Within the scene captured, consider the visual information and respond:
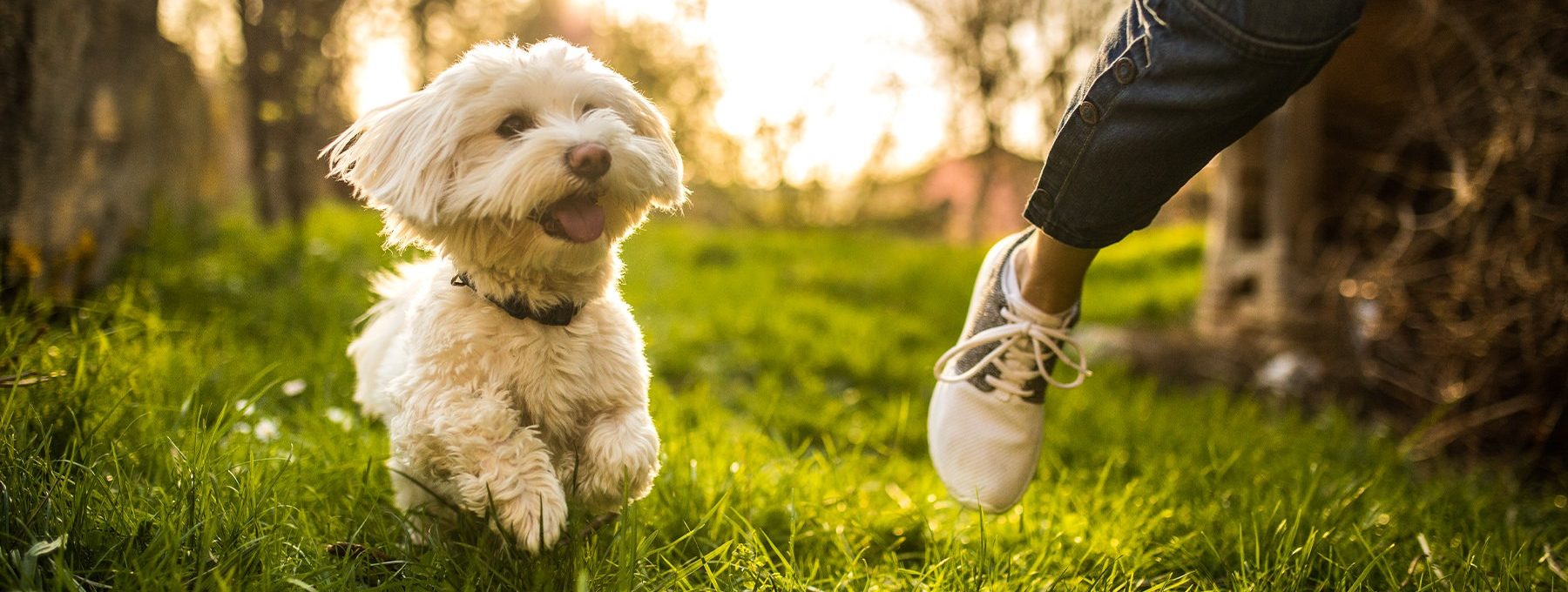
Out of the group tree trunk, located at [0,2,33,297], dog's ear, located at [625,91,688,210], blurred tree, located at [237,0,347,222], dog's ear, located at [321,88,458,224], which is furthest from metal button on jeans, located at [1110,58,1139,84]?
blurred tree, located at [237,0,347,222]

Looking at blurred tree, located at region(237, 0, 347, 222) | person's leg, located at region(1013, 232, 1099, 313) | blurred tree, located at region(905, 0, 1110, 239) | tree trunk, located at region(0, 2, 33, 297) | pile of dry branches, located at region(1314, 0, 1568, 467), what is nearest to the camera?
person's leg, located at region(1013, 232, 1099, 313)

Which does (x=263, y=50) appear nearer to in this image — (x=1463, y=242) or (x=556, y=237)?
(x=556, y=237)

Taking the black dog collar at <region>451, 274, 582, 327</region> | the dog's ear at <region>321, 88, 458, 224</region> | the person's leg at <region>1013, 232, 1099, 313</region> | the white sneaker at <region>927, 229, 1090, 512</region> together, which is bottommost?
the white sneaker at <region>927, 229, 1090, 512</region>

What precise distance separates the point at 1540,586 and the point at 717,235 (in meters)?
6.64

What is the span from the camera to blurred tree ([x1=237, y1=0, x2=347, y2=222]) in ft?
16.5

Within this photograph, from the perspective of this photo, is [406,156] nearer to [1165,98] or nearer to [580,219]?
[580,219]

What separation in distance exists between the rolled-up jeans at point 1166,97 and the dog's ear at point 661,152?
2.55 feet

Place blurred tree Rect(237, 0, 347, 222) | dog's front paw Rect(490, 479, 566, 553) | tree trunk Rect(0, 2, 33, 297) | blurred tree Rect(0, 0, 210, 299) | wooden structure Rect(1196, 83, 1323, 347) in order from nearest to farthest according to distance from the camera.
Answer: dog's front paw Rect(490, 479, 566, 553) < tree trunk Rect(0, 2, 33, 297) < blurred tree Rect(0, 0, 210, 299) < blurred tree Rect(237, 0, 347, 222) < wooden structure Rect(1196, 83, 1323, 347)

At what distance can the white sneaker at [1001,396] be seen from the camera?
2.23 meters

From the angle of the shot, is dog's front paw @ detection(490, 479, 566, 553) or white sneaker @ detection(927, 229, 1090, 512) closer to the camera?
dog's front paw @ detection(490, 479, 566, 553)

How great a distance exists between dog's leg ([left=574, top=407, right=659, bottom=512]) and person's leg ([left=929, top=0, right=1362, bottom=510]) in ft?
2.87

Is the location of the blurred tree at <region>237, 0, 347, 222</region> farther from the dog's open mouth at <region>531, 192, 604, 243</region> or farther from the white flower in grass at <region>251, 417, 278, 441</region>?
the dog's open mouth at <region>531, 192, 604, 243</region>

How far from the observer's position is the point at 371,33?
22.5ft

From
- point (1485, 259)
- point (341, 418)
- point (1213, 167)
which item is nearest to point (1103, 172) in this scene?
point (341, 418)
